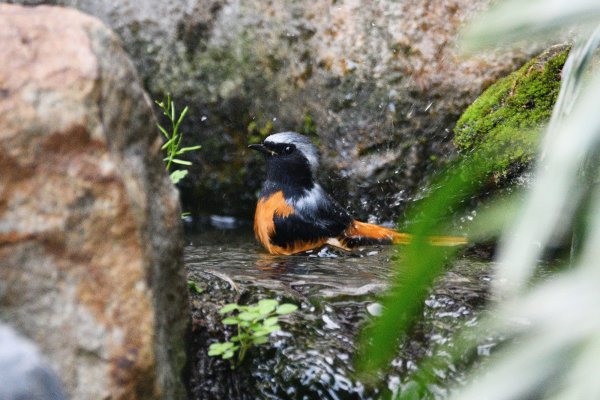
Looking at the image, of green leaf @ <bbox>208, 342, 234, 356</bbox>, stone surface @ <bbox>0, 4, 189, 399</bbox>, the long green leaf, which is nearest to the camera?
the long green leaf

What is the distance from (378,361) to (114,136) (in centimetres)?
170

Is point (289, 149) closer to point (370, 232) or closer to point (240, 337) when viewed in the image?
point (370, 232)

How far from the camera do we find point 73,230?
2.32 m

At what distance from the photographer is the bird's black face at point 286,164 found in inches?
241

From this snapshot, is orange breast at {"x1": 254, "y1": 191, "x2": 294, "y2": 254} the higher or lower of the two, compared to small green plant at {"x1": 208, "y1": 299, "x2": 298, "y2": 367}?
lower

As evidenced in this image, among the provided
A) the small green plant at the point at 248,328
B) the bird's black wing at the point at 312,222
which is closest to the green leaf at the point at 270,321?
the small green plant at the point at 248,328

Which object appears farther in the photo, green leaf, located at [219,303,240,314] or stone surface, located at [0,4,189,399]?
green leaf, located at [219,303,240,314]

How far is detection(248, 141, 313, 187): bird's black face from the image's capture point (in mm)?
6129

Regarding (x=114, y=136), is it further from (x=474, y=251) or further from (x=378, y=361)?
(x=474, y=251)

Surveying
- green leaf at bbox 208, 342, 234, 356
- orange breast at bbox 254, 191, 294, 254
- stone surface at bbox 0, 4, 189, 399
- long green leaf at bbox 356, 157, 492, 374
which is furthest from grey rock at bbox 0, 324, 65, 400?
orange breast at bbox 254, 191, 294, 254

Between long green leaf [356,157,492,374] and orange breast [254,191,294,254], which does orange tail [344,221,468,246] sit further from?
long green leaf [356,157,492,374]

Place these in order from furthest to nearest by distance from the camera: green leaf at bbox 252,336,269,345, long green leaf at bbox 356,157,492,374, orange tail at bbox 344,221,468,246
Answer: orange tail at bbox 344,221,468,246 < green leaf at bbox 252,336,269,345 < long green leaf at bbox 356,157,492,374

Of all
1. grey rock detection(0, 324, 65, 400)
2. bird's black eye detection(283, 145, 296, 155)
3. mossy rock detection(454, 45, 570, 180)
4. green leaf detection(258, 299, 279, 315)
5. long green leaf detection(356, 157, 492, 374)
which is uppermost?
long green leaf detection(356, 157, 492, 374)

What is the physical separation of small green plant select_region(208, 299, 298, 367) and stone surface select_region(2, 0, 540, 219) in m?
2.94
